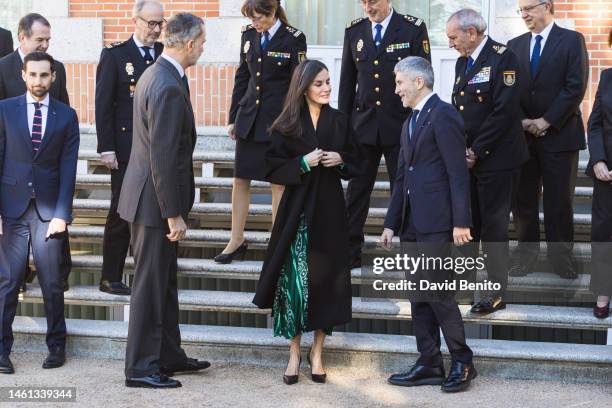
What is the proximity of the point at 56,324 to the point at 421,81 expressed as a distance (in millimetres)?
2805

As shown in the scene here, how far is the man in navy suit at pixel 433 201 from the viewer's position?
5512 mm

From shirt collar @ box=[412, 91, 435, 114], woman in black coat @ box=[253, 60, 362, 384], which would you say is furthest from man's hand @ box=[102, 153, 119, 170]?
Result: shirt collar @ box=[412, 91, 435, 114]

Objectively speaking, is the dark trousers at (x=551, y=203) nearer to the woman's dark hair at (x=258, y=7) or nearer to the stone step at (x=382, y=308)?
the stone step at (x=382, y=308)

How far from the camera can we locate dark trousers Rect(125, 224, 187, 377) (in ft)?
18.6

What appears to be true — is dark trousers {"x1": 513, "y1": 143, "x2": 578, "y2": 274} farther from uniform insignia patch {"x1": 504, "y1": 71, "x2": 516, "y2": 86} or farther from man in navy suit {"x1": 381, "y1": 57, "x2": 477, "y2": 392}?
man in navy suit {"x1": 381, "y1": 57, "x2": 477, "y2": 392}

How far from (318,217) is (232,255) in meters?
1.39

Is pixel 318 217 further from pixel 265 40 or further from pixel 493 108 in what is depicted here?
pixel 265 40

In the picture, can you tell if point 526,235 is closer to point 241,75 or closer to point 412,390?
point 412,390

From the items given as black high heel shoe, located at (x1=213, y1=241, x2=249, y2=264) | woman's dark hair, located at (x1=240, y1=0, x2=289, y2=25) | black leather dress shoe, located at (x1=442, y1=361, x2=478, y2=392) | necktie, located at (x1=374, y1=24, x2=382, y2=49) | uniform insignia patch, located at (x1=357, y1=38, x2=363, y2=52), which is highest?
woman's dark hair, located at (x1=240, y1=0, x2=289, y2=25)

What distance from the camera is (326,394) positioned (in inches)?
223

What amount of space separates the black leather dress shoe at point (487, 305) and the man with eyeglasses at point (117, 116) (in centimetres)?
245

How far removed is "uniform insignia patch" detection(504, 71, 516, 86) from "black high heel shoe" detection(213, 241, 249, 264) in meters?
2.28

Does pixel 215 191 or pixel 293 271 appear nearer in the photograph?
pixel 293 271

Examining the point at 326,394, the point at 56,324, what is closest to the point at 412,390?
the point at 326,394
